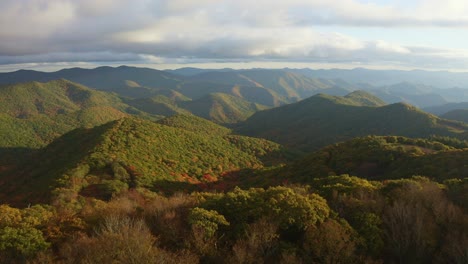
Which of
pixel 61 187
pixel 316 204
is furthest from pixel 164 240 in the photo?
pixel 61 187

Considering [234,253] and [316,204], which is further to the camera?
[316,204]

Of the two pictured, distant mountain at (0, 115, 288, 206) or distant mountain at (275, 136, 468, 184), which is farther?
distant mountain at (0, 115, 288, 206)

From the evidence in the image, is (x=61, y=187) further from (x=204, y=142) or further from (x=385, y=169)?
(x=385, y=169)

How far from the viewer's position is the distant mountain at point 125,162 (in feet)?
237

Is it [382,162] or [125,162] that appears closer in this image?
[382,162]

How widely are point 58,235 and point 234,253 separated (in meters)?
14.6

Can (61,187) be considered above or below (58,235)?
below

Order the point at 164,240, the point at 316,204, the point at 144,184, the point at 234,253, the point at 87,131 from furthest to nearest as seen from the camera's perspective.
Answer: the point at 87,131 → the point at 144,184 → the point at 316,204 → the point at 164,240 → the point at 234,253

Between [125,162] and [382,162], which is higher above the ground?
[382,162]

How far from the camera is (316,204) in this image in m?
29.6

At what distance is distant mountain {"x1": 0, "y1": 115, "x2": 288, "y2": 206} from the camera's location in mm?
72312

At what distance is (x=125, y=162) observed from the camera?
82.6 meters

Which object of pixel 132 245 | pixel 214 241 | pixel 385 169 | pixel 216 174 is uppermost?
pixel 132 245

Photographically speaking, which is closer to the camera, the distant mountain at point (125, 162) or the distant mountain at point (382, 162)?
the distant mountain at point (382, 162)
